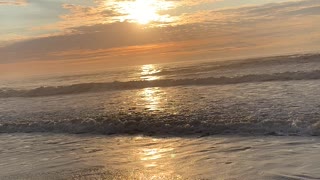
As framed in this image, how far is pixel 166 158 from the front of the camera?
20.5ft

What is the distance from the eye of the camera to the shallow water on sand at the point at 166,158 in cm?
538

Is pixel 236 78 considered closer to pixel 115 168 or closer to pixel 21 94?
pixel 21 94

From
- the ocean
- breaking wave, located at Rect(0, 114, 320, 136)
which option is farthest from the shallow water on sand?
breaking wave, located at Rect(0, 114, 320, 136)

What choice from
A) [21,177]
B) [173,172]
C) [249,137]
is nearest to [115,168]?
[173,172]

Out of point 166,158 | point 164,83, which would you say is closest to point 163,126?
point 166,158

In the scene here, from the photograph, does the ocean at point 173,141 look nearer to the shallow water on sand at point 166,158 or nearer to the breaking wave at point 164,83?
the shallow water on sand at point 166,158

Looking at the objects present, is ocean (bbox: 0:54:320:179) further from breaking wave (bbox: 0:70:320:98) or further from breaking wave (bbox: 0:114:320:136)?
breaking wave (bbox: 0:70:320:98)

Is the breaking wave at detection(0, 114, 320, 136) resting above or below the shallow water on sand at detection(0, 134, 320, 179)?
above

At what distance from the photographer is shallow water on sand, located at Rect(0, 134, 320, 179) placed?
5.38 meters

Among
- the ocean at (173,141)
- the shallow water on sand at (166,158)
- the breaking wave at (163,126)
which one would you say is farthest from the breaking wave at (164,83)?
the shallow water on sand at (166,158)

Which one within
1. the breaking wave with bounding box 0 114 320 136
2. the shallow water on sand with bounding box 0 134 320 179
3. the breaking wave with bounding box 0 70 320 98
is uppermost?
the breaking wave with bounding box 0 70 320 98

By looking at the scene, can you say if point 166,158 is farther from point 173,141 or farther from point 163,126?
point 163,126

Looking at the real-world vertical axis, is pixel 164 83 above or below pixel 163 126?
above

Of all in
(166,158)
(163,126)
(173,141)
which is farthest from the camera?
(163,126)
